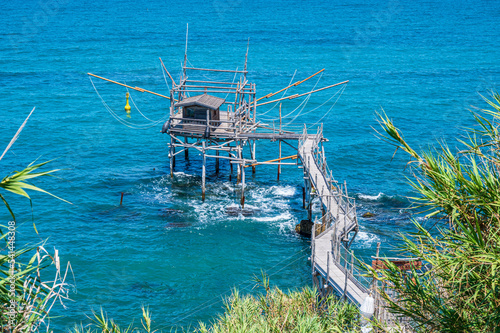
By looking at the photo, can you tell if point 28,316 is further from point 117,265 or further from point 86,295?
point 117,265

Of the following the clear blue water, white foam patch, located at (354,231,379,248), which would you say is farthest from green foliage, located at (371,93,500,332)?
white foam patch, located at (354,231,379,248)

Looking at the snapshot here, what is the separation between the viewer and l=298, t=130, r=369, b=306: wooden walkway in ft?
72.7

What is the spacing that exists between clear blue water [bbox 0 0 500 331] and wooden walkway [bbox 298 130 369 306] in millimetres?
4409

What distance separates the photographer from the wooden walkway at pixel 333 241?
22.2m

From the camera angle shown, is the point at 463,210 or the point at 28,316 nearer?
the point at 28,316

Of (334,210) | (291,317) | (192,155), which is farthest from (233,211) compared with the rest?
(291,317)

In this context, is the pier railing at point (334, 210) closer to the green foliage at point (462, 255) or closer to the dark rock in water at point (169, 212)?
the dark rock in water at point (169, 212)

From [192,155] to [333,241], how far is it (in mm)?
29184

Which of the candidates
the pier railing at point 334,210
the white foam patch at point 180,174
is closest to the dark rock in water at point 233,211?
the pier railing at point 334,210

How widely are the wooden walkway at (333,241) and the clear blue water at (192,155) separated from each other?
174 inches

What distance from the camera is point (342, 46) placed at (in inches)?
4385

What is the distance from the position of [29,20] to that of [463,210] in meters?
156

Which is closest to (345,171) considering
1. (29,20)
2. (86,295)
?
(86,295)

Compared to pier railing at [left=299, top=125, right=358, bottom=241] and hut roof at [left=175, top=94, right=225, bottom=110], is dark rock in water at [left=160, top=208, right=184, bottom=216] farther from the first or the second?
pier railing at [left=299, top=125, right=358, bottom=241]
